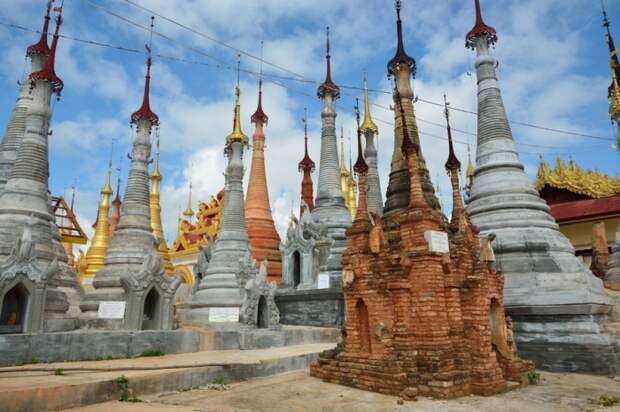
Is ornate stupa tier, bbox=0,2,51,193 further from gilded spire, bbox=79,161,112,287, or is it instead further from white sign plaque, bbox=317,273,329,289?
white sign plaque, bbox=317,273,329,289

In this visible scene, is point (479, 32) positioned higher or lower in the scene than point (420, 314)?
higher

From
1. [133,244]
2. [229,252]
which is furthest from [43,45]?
[229,252]

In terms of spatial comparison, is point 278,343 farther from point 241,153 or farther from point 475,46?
point 475,46

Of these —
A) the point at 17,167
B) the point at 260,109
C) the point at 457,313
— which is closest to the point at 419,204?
the point at 457,313

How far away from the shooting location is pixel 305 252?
23672mm

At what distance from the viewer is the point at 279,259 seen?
2812cm

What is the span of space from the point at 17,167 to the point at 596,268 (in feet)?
75.4

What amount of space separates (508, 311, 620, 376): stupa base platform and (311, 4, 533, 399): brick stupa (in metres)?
2.50

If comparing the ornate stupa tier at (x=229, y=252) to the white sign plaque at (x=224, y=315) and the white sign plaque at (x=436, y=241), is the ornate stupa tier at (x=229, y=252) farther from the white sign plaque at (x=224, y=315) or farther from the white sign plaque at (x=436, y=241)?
the white sign plaque at (x=436, y=241)

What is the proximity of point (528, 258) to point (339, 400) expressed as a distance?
8.78 meters

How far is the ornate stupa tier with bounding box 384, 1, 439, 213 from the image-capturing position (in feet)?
41.1

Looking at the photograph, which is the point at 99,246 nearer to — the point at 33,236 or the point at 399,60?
the point at 33,236

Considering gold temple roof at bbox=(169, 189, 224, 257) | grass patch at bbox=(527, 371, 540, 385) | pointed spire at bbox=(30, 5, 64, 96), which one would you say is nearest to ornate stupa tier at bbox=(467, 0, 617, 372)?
grass patch at bbox=(527, 371, 540, 385)

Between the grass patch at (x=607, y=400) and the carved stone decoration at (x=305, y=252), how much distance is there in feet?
47.7
